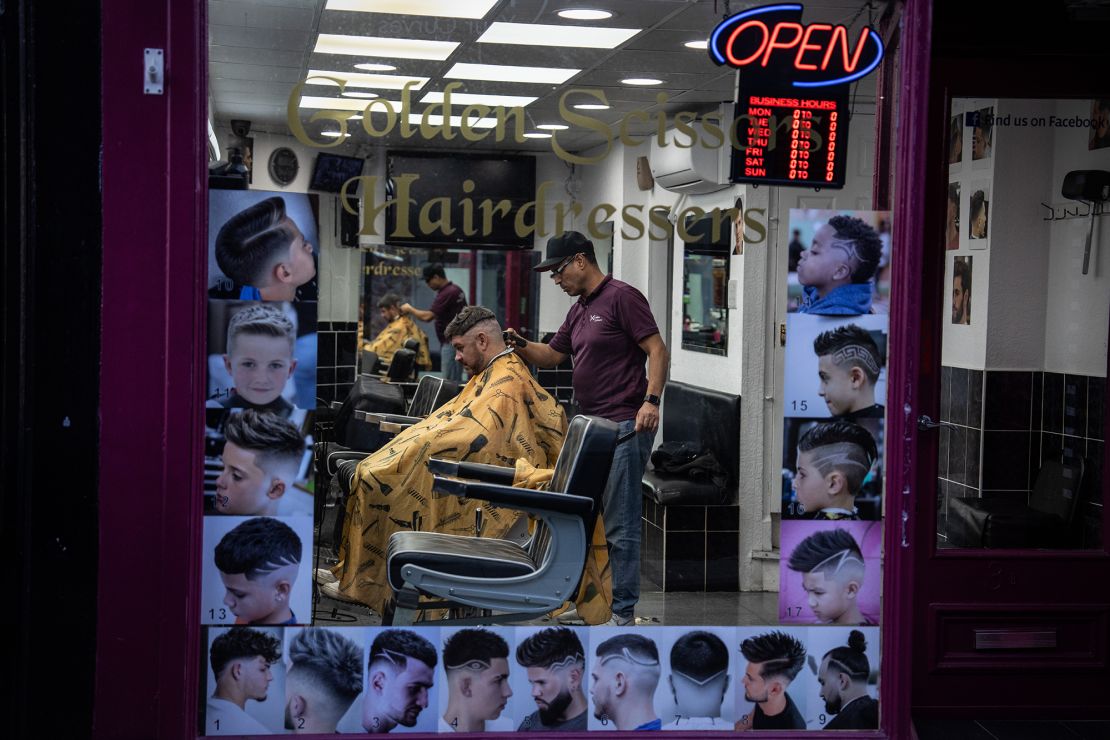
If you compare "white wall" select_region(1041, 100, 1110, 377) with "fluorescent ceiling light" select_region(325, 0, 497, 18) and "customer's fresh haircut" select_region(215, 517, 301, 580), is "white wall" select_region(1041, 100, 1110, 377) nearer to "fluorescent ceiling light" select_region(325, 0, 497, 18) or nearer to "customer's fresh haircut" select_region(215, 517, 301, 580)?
"fluorescent ceiling light" select_region(325, 0, 497, 18)

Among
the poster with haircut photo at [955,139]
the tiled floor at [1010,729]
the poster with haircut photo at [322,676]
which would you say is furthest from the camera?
the poster with haircut photo at [955,139]

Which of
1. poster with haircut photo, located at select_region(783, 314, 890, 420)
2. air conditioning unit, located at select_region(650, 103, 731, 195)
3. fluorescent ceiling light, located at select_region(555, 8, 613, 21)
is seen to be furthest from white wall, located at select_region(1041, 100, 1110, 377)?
fluorescent ceiling light, located at select_region(555, 8, 613, 21)

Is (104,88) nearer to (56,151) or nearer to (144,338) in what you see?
(56,151)

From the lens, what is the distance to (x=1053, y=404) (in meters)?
3.84

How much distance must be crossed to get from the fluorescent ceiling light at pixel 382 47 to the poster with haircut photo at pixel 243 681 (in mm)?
1462

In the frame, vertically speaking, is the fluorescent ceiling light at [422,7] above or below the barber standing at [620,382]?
above

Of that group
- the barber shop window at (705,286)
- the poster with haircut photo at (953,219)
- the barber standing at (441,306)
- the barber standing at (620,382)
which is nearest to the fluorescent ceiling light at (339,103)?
the barber standing at (441,306)

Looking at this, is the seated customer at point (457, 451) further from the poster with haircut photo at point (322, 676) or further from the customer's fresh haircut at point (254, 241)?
the customer's fresh haircut at point (254, 241)

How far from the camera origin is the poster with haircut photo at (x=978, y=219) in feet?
12.6

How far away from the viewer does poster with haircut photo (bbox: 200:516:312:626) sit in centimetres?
311

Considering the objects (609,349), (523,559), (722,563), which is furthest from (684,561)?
(609,349)

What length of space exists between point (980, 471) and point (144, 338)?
2.49m

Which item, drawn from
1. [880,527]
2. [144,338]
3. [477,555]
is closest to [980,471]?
[880,527]

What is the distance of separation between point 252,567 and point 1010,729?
220cm
